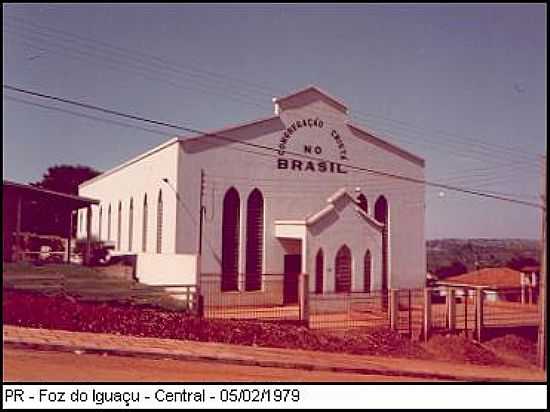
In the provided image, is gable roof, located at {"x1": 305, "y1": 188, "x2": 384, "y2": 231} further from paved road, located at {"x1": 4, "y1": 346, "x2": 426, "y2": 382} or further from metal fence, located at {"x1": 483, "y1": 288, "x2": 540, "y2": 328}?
paved road, located at {"x1": 4, "y1": 346, "x2": 426, "y2": 382}

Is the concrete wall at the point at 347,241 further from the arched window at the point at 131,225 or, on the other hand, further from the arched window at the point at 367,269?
the arched window at the point at 131,225

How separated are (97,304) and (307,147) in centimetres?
805

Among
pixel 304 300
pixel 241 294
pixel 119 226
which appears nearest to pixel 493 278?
pixel 304 300

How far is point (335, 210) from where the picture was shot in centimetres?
1812

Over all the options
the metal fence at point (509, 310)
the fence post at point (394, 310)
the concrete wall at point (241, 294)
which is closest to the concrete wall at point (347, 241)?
the concrete wall at point (241, 294)

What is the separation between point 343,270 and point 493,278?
11316 millimetres

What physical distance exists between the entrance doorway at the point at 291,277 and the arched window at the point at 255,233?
89 cm

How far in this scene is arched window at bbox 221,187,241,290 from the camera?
642 inches

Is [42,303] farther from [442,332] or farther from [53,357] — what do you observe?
[442,332]

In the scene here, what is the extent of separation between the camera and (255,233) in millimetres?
17297

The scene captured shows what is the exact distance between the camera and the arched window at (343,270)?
1783cm

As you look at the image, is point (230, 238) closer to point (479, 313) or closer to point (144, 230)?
point (144, 230)

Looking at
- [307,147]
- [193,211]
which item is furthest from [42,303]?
[307,147]

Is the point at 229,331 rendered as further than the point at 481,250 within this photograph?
No
